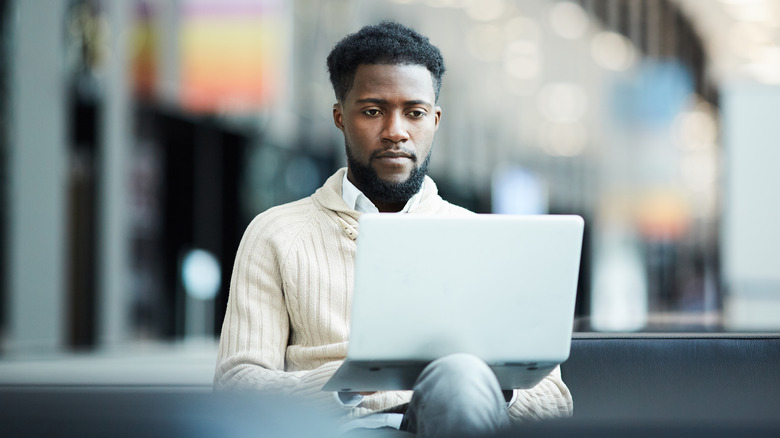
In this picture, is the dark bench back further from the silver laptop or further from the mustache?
the silver laptop

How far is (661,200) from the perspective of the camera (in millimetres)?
9211

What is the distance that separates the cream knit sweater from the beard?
0.06 metres

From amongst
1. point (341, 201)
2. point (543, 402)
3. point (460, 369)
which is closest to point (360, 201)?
point (341, 201)

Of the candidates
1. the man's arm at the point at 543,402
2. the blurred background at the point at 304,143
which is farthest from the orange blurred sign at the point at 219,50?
the man's arm at the point at 543,402

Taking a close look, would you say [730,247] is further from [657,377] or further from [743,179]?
[657,377]

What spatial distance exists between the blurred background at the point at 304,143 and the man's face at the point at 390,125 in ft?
2.71

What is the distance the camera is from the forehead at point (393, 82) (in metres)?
1.97

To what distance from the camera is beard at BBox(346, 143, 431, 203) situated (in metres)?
2.00

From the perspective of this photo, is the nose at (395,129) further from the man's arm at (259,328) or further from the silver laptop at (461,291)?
the silver laptop at (461,291)

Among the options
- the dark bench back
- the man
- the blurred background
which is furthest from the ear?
the blurred background

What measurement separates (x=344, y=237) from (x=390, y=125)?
0.81 ft

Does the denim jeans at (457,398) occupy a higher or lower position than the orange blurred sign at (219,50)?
lower

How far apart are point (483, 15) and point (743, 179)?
12.1 ft

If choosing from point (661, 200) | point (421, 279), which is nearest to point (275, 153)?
point (661, 200)
